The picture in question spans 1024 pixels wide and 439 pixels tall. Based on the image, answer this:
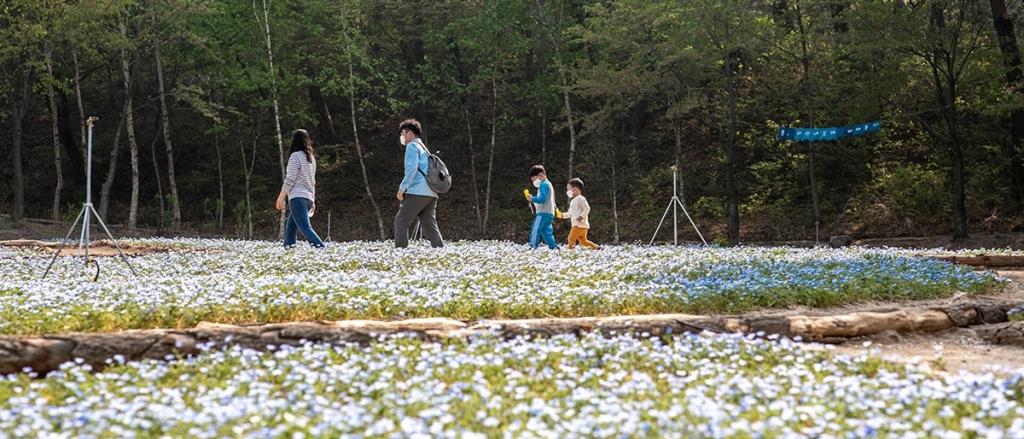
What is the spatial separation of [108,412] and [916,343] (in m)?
6.28

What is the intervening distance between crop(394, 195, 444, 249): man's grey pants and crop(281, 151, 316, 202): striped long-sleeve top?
4.58 feet

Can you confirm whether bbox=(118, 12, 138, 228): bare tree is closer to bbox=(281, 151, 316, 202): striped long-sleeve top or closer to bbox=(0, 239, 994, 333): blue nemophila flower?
bbox=(0, 239, 994, 333): blue nemophila flower

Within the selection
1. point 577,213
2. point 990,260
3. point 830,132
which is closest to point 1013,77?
point 830,132

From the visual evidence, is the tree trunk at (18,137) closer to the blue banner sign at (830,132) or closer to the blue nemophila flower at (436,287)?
the blue nemophila flower at (436,287)

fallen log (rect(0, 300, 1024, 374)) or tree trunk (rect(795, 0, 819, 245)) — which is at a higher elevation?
tree trunk (rect(795, 0, 819, 245))

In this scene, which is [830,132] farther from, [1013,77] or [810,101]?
[1013,77]

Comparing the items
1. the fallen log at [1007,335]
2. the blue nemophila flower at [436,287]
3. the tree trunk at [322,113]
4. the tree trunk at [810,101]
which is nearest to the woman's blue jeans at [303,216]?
the blue nemophila flower at [436,287]

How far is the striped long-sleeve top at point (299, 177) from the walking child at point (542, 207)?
4.38 metres

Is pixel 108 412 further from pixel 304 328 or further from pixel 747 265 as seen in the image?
pixel 747 265

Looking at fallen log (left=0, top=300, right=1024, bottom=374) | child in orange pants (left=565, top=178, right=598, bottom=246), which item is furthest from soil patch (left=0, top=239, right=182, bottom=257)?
fallen log (left=0, top=300, right=1024, bottom=374)

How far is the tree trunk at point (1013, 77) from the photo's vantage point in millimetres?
23219

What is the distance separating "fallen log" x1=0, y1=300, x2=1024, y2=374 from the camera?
19.2 feet

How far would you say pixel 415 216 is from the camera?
46.4 feet

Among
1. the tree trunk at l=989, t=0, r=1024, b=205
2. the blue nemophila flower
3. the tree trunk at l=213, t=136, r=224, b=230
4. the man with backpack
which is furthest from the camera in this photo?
the tree trunk at l=213, t=136, r=224, b=230
